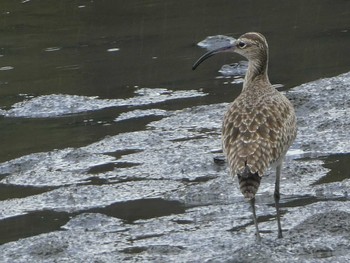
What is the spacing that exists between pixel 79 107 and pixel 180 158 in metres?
2.24

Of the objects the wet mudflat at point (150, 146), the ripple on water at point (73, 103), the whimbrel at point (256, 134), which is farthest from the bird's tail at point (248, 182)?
the ripple on water at point (73, 103)

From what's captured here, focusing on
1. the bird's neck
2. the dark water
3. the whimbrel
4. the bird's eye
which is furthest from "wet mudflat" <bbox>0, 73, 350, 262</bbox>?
the bird's eye

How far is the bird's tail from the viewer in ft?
24.6

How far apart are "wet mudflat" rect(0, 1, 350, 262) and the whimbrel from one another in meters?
0.44

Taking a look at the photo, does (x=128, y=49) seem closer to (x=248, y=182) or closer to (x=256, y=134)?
(x=256, y=134)

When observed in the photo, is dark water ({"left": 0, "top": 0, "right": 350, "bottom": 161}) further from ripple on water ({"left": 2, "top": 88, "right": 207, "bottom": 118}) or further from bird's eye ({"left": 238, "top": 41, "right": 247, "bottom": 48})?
bird's eye ({"left": 238, "top": 41, "right": 247, "bottom": 48})

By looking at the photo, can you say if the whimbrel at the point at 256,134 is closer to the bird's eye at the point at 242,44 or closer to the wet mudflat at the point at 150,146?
the bird's eye at the point at 242,44

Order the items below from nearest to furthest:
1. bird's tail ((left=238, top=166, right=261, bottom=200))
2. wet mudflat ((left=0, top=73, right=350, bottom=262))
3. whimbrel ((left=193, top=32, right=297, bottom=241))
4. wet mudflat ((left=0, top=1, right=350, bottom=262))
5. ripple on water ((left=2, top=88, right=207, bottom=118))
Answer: bird's tail ((left=238, top=166, right=261, bottom=200)) < whimbrel ((left=193, top=32, right=297, bottom=241)) < wet mudflat ((left=0, top=73, right=350, bottom=262)) < wet mudflat ((left=0, top=1, right=350, bottom=262)) < ripple on water ((left=2, top=88, right=207, bottom=118))

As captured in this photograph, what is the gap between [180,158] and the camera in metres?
9.95

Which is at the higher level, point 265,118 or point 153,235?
point 265,118

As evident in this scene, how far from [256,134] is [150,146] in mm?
2592

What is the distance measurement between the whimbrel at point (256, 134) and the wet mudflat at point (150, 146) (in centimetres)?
44

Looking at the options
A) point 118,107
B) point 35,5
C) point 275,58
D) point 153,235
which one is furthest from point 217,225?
point 35,5

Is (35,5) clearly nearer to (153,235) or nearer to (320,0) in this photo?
(320,0)
